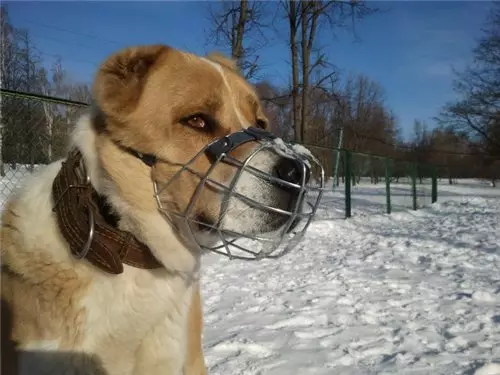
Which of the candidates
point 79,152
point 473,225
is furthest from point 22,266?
point 473,225

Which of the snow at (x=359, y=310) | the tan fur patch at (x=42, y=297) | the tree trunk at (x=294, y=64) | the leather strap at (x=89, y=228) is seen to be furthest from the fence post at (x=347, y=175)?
the tan fur patch at (x=42, y=297)

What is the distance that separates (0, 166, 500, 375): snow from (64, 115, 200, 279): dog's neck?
2.94ft

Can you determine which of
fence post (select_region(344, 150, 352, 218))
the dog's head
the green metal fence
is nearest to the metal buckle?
the dog's head

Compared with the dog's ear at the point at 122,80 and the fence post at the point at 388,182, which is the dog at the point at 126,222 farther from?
the fence post at the point at 388,182

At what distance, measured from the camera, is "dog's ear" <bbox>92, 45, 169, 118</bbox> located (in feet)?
5.67

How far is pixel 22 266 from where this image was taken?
1617 millimetres

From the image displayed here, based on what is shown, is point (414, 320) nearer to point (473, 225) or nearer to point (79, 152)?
point (79, 152)

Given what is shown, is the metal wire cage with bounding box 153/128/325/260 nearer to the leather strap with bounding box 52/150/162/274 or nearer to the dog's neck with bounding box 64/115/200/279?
the dog's neck with bounding box 64/115/200/279

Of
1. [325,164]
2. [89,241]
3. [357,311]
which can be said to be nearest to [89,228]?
[89,241]

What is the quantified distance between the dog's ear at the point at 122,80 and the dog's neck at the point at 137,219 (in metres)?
0.16

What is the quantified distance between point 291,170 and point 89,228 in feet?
2.67

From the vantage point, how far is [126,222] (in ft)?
5.51

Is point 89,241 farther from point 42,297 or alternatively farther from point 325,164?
point 325,164

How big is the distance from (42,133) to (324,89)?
1419 cm
